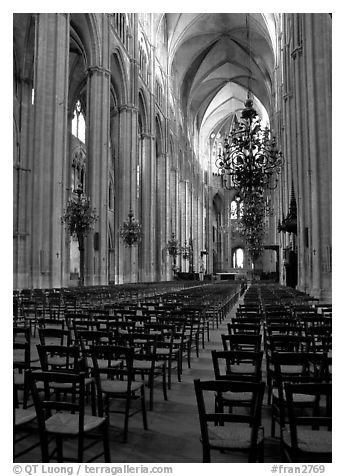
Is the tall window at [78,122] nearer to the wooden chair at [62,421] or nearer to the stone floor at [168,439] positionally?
the stone floor at [168,439]

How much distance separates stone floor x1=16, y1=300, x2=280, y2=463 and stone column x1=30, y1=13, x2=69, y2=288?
1693 centimetres

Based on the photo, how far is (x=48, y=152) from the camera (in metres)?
22.4

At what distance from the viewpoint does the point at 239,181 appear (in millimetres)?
19516

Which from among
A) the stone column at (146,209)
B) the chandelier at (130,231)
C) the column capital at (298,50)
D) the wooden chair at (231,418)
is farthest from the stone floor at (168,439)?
the stone column at (146,209)

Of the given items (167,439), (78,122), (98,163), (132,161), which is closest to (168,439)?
(167,439)

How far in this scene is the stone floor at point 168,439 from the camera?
150 inches

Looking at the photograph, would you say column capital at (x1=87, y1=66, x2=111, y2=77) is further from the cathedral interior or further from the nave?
the nave

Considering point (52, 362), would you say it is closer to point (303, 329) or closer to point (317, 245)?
point (303, 329)

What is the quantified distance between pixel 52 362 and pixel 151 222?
118 feet

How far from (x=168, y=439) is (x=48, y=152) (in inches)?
786

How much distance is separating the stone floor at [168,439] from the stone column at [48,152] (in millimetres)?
16932

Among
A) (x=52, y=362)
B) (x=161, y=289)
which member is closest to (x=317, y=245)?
(x=161, y=289)
